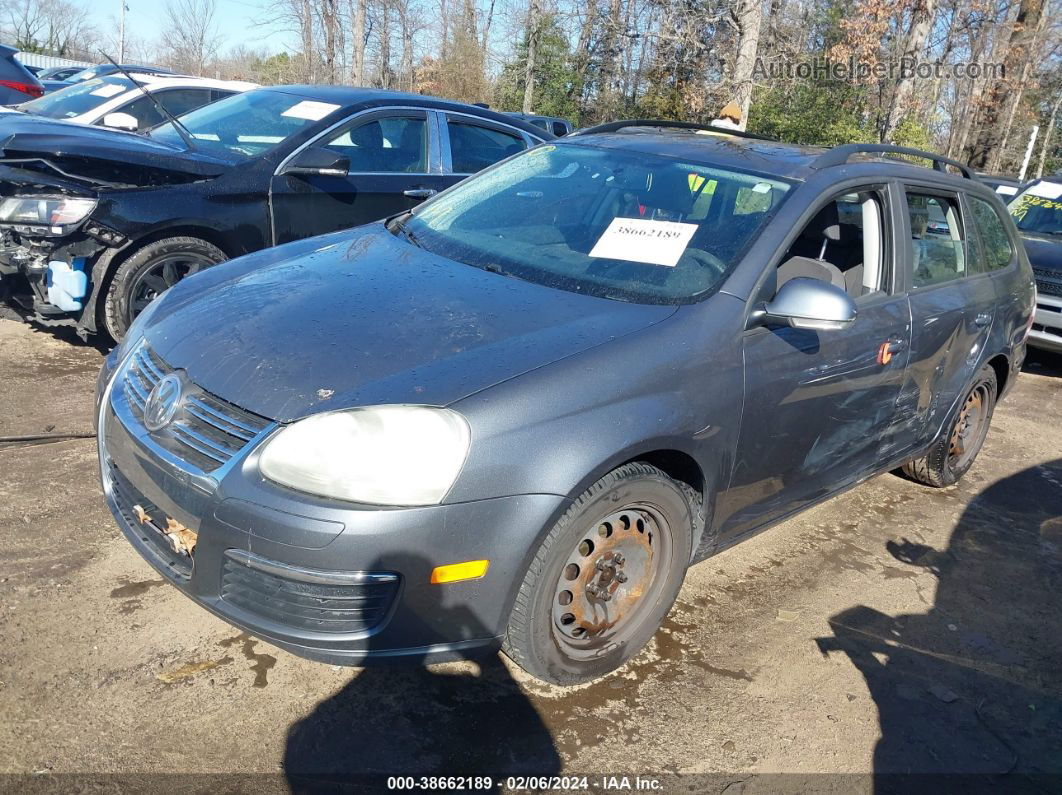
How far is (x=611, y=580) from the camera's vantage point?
2789 millimetres

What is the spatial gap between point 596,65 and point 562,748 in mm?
24314

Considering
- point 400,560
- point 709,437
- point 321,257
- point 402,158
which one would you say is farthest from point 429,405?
point 402,158

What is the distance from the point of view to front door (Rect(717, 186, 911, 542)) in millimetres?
3051

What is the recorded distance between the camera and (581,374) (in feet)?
A: 8.30

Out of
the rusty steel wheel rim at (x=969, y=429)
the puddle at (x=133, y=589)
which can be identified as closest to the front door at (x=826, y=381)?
the rusty steel wheel rim at (x=969, y=429)

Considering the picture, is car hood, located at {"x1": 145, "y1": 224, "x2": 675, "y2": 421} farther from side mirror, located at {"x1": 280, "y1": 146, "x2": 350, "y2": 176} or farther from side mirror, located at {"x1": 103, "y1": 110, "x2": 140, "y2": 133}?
side mirror, located at {"x1": 103, "y1": 110, "x2": 140, "y2": 133}

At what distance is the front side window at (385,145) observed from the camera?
19.2 feet

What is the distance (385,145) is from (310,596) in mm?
4384

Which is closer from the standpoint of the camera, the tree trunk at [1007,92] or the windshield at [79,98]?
the windshield at [79,98]

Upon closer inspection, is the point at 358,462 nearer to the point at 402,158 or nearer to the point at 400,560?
the point at 400,560

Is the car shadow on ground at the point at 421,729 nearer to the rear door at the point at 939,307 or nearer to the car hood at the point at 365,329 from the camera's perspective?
the car hood at the point at 365,329

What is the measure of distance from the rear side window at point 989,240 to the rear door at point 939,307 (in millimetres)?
88

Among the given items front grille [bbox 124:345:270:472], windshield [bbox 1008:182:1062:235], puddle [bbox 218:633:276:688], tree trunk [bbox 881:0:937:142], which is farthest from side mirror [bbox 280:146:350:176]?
tree trunk [bbox 881:0:937:142]

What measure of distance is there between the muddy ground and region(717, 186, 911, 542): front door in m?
0.46
